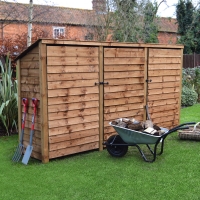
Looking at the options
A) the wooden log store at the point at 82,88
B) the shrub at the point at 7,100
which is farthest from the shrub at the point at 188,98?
the shrub at the point at 7,100

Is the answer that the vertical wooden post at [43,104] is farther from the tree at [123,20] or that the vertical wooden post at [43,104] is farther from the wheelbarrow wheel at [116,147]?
the tree at [123,20]

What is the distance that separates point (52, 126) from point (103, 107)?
95 centimetres

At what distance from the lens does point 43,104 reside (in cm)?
394

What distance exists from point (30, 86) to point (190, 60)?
10.5 meters

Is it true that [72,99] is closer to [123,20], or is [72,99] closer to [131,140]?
[131,140]

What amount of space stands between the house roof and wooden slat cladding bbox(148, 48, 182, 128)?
5284 mm

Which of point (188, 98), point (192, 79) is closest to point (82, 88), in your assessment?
point (188, 98)

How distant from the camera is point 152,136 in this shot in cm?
380

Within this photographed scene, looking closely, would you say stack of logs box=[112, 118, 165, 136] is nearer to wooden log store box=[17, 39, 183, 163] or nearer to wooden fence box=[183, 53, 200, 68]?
wooden log store box=[17, 39, 183, 163]

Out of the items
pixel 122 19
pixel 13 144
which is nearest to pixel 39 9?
pixel 122 19

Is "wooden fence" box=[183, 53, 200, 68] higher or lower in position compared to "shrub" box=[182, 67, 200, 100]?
higher

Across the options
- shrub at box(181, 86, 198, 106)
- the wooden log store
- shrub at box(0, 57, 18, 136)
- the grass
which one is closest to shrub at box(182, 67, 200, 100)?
shrub at box(181, 86, 198, 106)

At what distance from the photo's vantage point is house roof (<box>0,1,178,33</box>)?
9.95 m

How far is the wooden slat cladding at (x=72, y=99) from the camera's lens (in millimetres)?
4035
